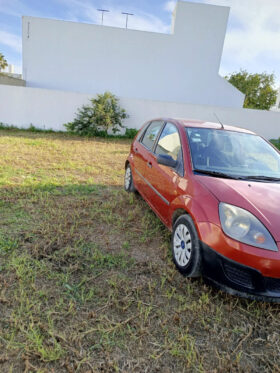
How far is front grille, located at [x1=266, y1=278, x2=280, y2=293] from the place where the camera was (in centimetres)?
192

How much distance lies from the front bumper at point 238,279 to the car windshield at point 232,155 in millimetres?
893

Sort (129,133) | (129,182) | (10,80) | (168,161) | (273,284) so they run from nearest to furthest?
1. (273,284)
2. (168,161)
3. (129,182)
4. (129,133)
5. (10,80)

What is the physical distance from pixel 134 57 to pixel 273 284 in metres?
16.8

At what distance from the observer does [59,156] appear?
706 cm

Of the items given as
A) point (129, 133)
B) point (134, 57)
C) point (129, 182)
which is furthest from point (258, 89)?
point (129, 182)

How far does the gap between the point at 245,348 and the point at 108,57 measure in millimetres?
17164

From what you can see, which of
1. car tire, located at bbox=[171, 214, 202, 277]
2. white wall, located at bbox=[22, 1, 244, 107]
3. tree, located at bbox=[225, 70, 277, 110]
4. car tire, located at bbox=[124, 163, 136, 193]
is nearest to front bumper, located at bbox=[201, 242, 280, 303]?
car tire, located at bbox=[171, 214, 202, 277]

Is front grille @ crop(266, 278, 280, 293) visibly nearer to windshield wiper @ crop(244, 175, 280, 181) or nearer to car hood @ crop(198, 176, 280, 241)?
car hood @ crop(198, 176, 280, 241)

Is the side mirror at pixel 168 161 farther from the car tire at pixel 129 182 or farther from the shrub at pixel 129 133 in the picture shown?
the shrub at pixel 129 133

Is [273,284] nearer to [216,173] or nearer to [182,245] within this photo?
[182,245]

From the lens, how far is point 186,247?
7.91 ft

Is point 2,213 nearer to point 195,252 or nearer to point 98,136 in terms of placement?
point 195,252

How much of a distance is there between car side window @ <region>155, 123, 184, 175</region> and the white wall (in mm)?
14201

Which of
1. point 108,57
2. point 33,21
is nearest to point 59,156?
point 108,57
